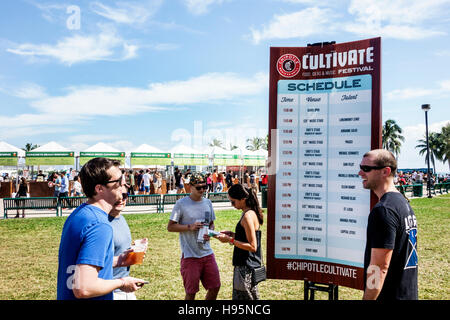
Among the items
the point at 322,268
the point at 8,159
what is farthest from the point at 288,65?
the point at 8,159

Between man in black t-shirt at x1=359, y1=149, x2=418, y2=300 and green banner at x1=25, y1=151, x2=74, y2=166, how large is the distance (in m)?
21.7

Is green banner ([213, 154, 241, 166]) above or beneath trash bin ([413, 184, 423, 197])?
above

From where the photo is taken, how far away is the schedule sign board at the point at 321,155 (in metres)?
3.64

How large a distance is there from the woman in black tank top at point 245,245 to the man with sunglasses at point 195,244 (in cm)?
37

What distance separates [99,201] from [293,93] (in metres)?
2.58

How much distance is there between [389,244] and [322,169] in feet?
5.16

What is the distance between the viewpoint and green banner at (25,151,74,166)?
21422 mm

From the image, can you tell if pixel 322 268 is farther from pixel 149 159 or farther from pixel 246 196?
pixel 149 159

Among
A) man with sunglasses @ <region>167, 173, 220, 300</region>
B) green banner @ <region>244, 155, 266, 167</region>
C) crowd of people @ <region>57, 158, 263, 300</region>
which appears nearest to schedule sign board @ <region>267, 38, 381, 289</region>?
crowd of people @ <region>57, 158, 263, 300</region>

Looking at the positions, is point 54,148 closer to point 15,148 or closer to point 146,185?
point 15,148

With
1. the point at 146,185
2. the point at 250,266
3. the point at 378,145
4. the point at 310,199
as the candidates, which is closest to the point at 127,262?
A: the point at 250,266

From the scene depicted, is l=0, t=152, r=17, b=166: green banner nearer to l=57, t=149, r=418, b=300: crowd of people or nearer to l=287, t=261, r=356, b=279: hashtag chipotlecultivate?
l=57, t=149, r=418, b=300: crowd of people

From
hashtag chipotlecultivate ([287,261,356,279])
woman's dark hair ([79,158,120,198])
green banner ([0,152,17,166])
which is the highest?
green banner ([0,152,17,166])
